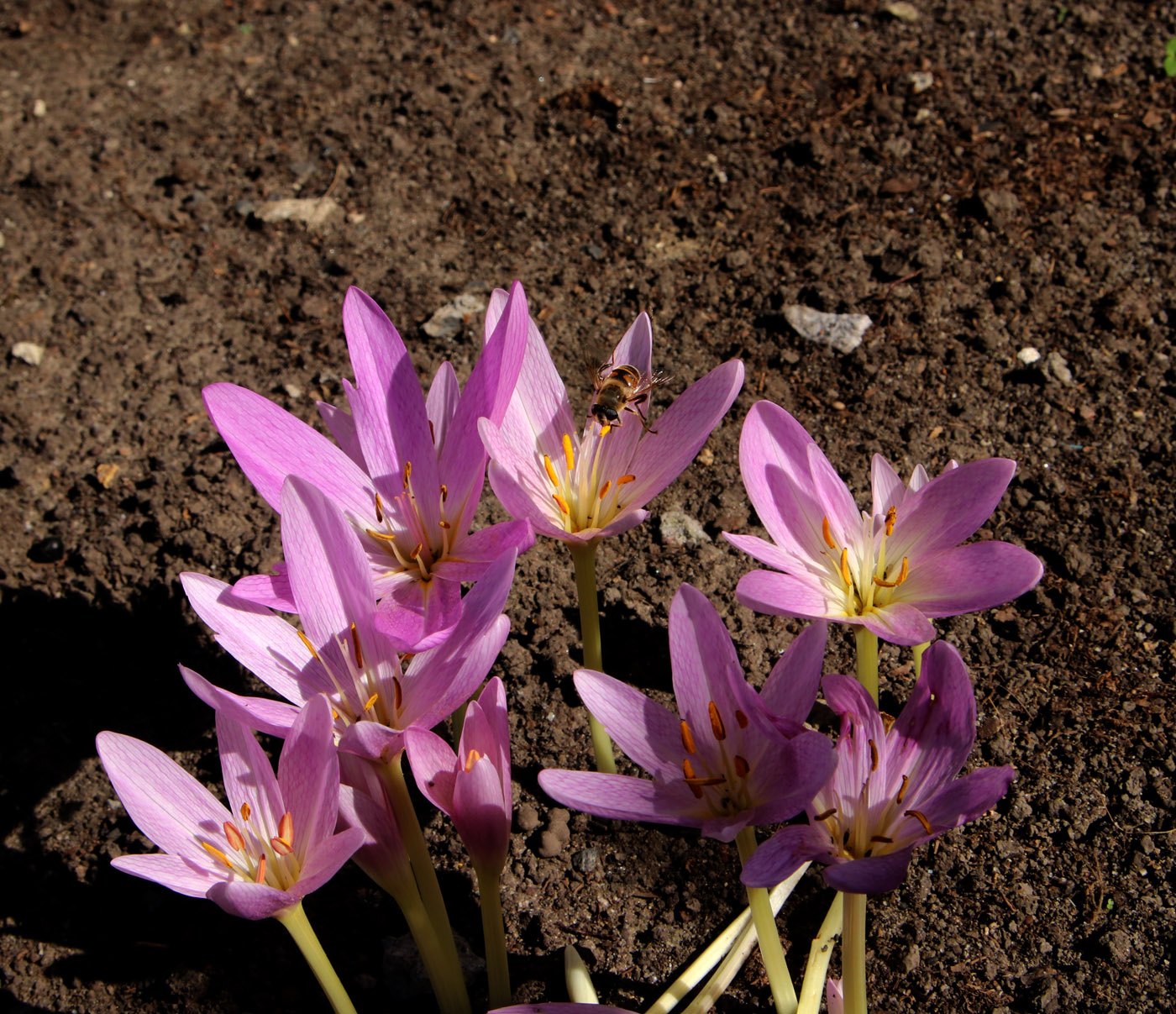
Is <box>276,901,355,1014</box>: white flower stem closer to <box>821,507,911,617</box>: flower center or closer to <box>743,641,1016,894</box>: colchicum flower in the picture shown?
<box>743,641,1016,894</box>: colchicum flower

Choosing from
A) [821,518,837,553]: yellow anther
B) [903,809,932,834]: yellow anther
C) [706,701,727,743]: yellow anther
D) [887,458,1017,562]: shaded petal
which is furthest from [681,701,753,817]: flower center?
[887,458,1017,562]: shaded petal

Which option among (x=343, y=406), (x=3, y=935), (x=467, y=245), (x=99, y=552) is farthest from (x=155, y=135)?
(x=3, y=935)

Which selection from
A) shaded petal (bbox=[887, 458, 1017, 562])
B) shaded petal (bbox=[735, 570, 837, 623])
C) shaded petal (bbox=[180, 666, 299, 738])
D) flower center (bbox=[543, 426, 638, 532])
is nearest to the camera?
shaded petal (bbox=[180, 666, 299, 738])

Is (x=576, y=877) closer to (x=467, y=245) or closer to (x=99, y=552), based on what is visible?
(x=99, y=552)

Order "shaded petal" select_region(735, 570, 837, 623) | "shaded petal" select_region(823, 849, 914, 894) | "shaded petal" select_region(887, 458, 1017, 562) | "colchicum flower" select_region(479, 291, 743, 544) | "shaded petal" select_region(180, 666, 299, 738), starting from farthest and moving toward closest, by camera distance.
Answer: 1. "colchicum flower" select_region(479, 291, 743, 544)
2. "shaded petal" select_region(887, 458, 1017, 562)
3. "shaded petal" select_region(735, 570, 837, 623)
4. "shaded petal" select_region(180, 666, 299, 738)
5. "shaded petal" select_region(823, 849, 914, 894)

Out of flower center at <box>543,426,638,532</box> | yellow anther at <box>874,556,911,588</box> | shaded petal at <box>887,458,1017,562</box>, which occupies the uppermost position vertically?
shaded petal at <box>887,458,1017,562</box>

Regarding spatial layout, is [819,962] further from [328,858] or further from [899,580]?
[328,858]

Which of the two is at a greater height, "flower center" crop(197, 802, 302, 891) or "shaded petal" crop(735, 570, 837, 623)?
"shaded petal" crop(735, 570, 837, 623)
